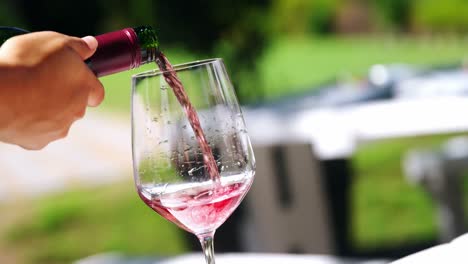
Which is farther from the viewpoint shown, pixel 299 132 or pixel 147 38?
pixel 299 132

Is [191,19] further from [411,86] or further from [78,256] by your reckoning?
[411,86]

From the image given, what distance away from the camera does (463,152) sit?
3.61m

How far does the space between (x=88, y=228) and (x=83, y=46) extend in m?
6.48

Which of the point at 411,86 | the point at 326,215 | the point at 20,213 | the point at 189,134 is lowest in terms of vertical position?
the point at 20,213

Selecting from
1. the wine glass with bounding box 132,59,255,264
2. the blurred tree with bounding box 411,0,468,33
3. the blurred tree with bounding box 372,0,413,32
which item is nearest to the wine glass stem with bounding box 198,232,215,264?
the wine glass with bounding box 132,59,255,264

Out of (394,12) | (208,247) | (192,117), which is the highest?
(192,117)

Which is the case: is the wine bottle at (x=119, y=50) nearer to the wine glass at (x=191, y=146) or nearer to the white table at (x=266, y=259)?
the wine glass at (x=191, y=146)

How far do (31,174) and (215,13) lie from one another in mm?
3181

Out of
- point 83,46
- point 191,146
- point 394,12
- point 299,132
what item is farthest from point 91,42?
point 394,12

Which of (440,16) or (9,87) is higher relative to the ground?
(9,87)

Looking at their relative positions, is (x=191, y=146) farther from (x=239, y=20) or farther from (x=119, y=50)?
(x=239, y=20)

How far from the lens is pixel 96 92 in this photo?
0.81 meters

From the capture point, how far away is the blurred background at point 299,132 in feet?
11.9

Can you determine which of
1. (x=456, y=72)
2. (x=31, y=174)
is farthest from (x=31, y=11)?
(x=456, y=72)
